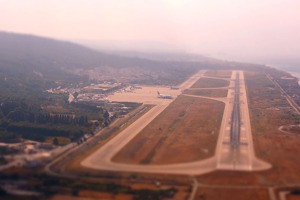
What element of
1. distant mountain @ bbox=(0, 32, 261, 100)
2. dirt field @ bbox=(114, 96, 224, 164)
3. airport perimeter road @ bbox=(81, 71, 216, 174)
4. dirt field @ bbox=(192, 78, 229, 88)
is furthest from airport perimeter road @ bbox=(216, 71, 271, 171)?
distant mountain @ bbox=(0, 32, 261, 100)

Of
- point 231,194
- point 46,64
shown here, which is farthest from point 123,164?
point 46,64

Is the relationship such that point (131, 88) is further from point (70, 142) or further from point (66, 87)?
point (70, 142)

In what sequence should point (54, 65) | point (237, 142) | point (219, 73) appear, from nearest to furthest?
point (237, 142) < point (54, 65) < point (219, 73)

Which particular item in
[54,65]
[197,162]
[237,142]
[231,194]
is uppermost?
[54,65]

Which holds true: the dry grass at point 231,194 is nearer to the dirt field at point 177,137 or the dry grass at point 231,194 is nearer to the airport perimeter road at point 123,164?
the airport perimeter road at point 123,164

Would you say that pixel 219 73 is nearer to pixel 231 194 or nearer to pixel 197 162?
pixel 197 162

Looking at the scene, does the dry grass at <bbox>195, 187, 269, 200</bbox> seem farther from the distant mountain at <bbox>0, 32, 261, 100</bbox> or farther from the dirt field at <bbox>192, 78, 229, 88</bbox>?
the dirt field at <bbox>192, 78, 229, 88</bbox>

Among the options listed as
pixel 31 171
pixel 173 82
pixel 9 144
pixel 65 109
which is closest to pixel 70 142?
pixel 9 144
